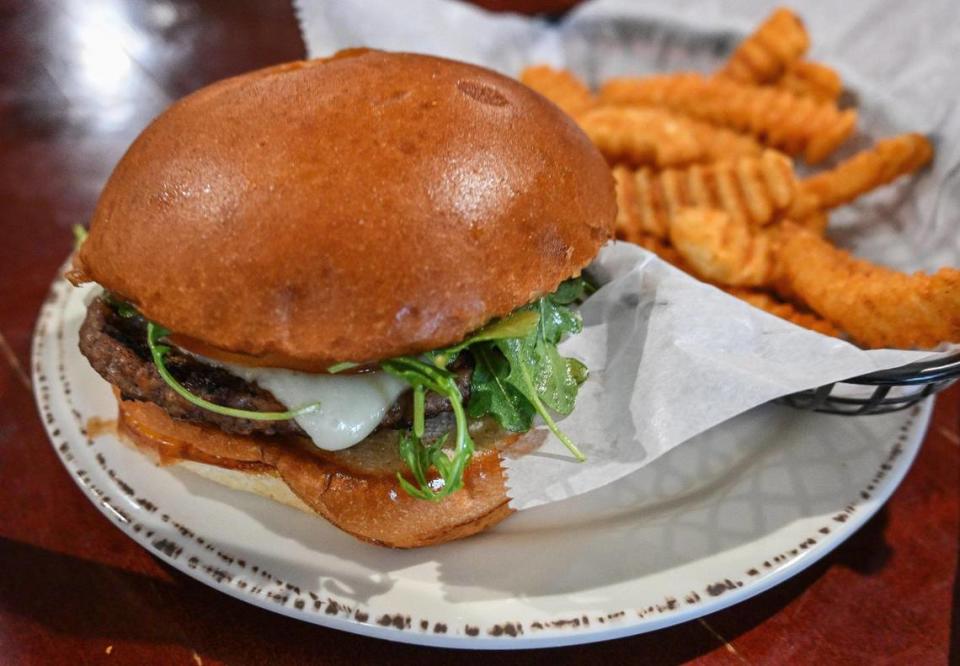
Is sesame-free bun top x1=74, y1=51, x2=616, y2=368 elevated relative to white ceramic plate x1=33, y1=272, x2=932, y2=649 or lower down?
elevated

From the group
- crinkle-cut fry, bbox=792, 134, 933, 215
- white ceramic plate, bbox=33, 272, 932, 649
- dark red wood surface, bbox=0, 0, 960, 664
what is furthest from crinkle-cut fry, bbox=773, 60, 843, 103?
white ceramic plate, bbox=33, 272, 932, 649

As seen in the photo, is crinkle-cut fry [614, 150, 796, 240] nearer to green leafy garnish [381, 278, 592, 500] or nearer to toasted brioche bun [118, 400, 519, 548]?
green leafy garnish [381, 278, 592, 500]

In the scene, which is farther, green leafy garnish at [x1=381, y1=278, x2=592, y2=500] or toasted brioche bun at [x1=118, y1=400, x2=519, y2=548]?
toasted brioche bun at [x1=118, y1=400, x2=519, y2=548]

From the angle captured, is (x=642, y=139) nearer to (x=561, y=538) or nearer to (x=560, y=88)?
(x=560, y=88)

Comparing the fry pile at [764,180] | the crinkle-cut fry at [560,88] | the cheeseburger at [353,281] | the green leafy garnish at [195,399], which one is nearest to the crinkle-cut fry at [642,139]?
the fry pile at [764,180]

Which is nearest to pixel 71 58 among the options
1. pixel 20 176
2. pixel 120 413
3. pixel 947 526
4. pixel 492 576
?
pixel 20 176

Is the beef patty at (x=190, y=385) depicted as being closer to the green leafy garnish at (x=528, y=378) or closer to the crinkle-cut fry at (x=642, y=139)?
the green leafy garnish at (x=528, y=378)

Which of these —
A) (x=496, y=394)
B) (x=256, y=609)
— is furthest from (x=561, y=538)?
(x=256, y=609)
